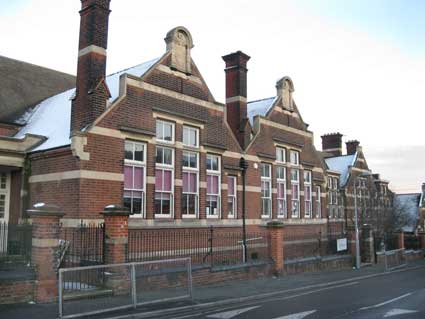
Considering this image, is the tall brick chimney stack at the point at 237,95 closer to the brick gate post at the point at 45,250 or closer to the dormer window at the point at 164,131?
the dormer window at the point at 164,131

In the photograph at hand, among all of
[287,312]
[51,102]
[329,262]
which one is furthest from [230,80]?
[287,312]

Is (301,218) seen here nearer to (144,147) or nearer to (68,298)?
(144,147)

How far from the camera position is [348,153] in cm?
4650

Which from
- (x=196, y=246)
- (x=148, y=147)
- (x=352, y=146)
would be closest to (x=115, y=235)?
(x=148, y=147)

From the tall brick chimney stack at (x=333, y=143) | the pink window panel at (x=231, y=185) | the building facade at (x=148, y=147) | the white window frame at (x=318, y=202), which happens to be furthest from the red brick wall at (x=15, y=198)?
the tall brick chimney stack at (x=333, y=143)

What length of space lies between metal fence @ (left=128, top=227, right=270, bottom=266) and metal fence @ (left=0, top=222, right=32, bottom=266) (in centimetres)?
370

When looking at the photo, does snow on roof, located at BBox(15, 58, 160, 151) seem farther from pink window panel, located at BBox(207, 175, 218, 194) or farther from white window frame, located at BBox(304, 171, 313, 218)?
white window frame, located at BBox(304, 171, 313, 218)

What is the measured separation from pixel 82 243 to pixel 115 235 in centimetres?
244

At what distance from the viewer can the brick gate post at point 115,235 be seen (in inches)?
501

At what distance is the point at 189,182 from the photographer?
749 inches

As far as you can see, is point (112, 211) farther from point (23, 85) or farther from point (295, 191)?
point (295, 191)

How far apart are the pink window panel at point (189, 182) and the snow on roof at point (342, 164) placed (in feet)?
85.9

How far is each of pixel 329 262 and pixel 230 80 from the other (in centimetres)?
1055

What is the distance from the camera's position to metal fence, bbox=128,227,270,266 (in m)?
16.0
